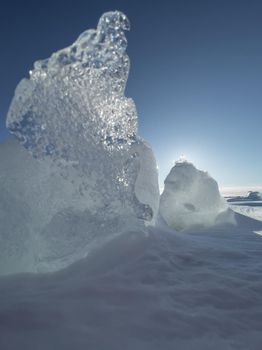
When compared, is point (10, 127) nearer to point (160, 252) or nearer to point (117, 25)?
point (117, 25)

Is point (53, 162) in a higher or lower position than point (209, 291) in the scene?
higher

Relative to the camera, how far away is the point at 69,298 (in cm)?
189

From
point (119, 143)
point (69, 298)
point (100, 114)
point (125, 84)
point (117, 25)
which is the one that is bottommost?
point (69, 298)

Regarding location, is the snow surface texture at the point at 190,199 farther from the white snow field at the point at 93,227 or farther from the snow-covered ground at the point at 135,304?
the snow-covered ground at the point at 135,304

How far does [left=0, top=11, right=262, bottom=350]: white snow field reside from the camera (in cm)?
185

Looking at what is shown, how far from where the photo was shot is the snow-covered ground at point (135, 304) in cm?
147

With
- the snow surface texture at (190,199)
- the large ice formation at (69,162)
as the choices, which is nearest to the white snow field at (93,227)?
Result: the large ice formation at (69,162)

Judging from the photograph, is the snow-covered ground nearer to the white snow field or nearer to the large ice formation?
the white snow field

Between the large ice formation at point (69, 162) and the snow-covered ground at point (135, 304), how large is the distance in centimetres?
37

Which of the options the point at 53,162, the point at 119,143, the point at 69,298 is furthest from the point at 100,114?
the point at 69,298

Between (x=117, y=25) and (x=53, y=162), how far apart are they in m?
1.59

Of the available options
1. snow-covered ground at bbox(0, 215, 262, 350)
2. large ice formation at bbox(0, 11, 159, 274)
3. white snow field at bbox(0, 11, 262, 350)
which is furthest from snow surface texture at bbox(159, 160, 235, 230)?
snow-covered ground at bbox(0, 215, 262, 350)

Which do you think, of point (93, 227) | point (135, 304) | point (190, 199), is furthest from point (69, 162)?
point (190, 199)

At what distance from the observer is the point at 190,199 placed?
7539 millimetres
